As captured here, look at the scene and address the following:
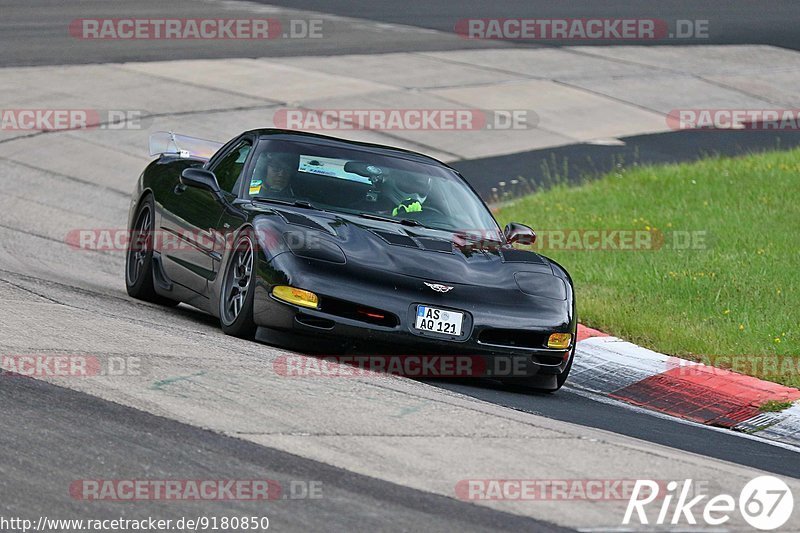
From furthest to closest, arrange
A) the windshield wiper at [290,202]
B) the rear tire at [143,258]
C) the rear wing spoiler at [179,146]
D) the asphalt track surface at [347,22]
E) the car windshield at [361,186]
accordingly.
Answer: the asphalt track surface at [347,22]
the rear wing spoiler at [179,146]
the rear tire at [143,258]
the car windshield at [361,186]
the windshield wiper at [290,202]

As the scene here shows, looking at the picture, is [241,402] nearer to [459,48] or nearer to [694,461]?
[694,461]

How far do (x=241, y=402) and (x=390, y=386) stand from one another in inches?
39.6

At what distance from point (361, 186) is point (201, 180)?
1.05 metres

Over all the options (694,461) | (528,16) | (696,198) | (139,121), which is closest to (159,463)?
(694,461)

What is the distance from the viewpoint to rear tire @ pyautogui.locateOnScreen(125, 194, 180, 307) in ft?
33.4

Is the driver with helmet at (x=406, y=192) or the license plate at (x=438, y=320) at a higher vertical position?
the driver with helmet at (x=406, y=192)

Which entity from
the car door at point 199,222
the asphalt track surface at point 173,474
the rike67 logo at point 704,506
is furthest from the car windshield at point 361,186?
the rike67 logo at point 704,506

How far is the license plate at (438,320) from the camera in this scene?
7.86 m

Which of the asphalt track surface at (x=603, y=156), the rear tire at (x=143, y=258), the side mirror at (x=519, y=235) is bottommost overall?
the asphalt track surface at (x=603, y=156)

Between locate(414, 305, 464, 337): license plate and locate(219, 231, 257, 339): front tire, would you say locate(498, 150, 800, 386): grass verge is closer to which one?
locate(414, 305, 464, 337): license plate

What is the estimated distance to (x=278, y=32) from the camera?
85.9ft

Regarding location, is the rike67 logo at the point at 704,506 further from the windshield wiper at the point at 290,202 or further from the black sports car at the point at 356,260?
the windshield wiper at the point at 290,202

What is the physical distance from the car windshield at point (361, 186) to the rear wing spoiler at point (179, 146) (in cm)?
145

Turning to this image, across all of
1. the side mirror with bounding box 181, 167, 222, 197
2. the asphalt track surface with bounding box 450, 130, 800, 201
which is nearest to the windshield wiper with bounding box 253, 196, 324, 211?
the side mirror with bounding box 181, 167, 222, 197
